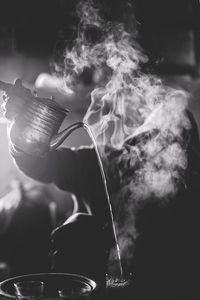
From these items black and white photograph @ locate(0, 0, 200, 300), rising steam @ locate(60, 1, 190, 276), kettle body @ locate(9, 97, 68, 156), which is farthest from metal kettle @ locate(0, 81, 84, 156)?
rising steam @ locate(60, 1, 190, 276)

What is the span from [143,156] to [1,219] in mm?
1086

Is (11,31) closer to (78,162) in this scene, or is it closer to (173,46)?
(78,162)

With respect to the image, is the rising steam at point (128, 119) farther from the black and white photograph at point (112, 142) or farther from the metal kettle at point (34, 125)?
the metal kettle at point (34, 125)

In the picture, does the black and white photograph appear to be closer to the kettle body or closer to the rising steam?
the rising steam

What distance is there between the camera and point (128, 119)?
2.46 meters

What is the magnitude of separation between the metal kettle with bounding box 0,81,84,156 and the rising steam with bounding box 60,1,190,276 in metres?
0.76

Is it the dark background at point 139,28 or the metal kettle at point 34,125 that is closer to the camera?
the metal kettle at point 34,125

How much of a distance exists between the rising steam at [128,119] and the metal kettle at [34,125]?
76 cm

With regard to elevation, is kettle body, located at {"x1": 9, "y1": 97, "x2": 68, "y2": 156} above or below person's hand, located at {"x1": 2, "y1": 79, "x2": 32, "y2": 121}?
below

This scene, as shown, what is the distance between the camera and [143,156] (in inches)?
92.3

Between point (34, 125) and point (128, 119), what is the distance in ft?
3.19

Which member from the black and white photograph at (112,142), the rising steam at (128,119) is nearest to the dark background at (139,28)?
the black and white photograph at (112,142)

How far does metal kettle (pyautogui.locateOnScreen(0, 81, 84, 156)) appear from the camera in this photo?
64.6 inches

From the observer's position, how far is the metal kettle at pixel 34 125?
5.38ft
